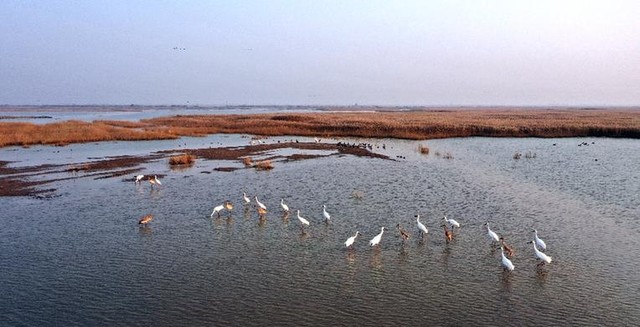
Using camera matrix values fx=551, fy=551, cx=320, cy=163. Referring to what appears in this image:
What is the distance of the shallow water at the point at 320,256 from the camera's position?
11469 mm

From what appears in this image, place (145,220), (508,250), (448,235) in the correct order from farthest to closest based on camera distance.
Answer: (145,220) < (448,235) < (508,250)

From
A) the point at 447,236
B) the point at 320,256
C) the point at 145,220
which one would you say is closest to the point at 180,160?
the point at 145,220

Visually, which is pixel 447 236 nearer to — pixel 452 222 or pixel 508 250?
pixel 452 222

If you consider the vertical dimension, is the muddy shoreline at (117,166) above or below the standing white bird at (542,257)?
below

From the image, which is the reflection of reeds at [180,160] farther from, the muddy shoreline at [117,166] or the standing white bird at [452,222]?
the standing white bird at [452,222]

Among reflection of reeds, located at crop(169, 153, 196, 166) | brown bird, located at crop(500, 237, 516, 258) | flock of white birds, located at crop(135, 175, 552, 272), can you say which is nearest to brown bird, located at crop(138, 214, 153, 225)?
flock of white birds, located at crop(135, 175, 552, 272)

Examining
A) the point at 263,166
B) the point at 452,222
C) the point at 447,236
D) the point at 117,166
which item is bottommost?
the point at 117,166

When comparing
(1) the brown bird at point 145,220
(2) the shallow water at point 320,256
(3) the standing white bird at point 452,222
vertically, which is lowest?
(2) the shallow water at point 320,256

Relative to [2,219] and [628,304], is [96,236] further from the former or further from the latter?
[628,304]

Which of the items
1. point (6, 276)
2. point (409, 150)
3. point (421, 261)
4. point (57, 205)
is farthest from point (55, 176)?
point (409, 150)

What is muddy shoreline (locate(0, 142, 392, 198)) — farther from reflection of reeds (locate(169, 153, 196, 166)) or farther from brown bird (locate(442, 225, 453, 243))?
brown bird (locate(442, 225, 453, 243))

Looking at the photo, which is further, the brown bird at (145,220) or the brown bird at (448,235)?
the brown bird at (145,220)

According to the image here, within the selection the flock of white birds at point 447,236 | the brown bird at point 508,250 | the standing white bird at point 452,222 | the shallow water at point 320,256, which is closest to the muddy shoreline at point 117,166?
the shallow water at point 320,256

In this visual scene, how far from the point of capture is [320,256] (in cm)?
1492
